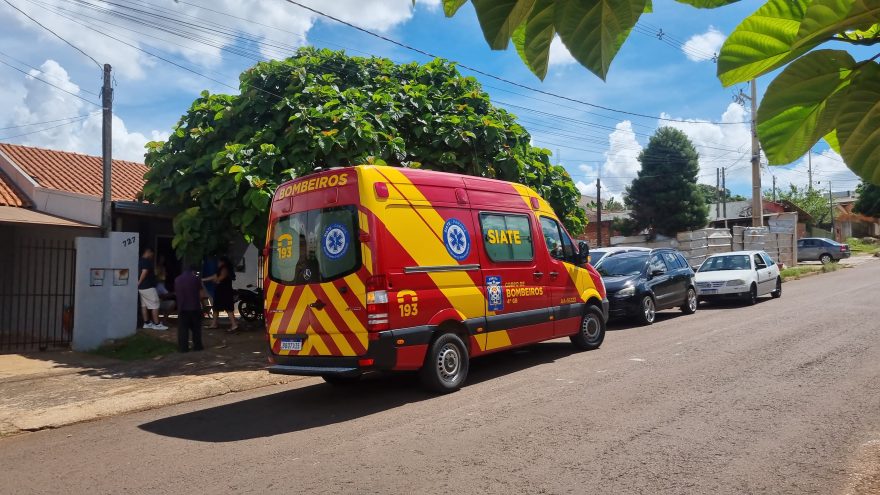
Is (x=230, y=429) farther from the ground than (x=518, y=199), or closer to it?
closer to it

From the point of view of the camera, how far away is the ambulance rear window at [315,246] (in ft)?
22.4

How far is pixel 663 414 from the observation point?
5.77m

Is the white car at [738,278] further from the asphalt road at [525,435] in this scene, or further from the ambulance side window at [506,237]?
the ambulance side window at [506,237]

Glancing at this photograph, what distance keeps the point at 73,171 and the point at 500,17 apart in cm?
2032

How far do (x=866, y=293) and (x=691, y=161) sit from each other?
20.8 m

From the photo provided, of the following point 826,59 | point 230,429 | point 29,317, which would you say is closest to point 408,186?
point 230,429

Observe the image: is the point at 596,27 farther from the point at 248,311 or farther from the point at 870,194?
the point at 248,311

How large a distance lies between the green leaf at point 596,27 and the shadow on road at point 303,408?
5.55 meters

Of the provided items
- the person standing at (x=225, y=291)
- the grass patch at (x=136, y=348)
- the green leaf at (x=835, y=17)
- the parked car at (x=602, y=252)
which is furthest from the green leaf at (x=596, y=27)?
the parked car at (x=602, y=252)

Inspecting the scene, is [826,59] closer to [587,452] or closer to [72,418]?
[587,452]

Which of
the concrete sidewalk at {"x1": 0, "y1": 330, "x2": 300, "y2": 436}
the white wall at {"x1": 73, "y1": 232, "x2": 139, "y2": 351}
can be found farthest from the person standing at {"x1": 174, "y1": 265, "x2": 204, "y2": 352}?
the white wall at {"x1": 73, "y1": 232, "x2": 139, "y2": 351}

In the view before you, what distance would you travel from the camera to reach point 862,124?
115cm

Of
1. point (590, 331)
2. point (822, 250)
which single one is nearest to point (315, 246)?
point (590, 331)

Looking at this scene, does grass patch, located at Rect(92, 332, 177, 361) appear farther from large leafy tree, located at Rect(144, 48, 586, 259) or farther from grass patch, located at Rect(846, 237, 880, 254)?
grass patch, located at Rect(846, 237, 880, 254)
